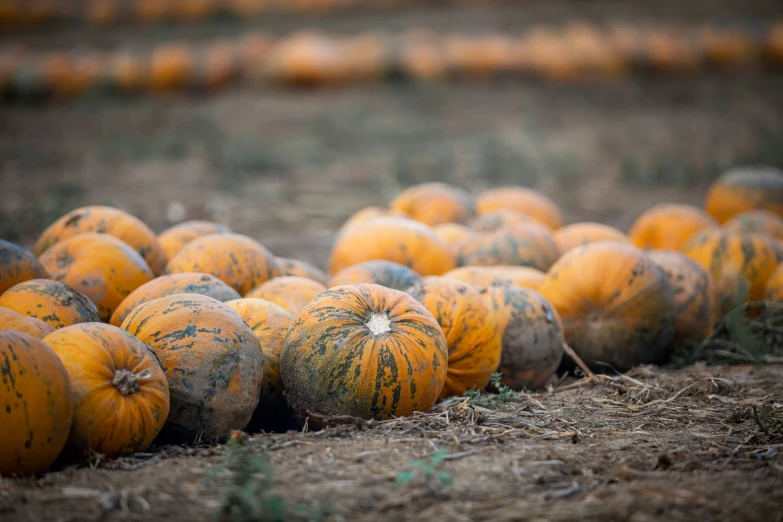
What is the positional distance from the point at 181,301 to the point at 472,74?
11.7m

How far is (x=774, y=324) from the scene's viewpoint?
15.6 ft

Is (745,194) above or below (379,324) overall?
above

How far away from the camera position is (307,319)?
123 inches

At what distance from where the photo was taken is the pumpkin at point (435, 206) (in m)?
5.90

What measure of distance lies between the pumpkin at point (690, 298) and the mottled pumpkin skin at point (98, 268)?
10.0 ft

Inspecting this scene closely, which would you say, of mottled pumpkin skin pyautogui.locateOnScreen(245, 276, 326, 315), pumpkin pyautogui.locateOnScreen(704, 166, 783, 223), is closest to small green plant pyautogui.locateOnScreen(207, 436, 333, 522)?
mottled pumpkin skin pyautogui.locateOnScreen(245, 276, 326, 315)

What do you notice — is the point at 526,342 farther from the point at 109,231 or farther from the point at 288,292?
the point at 109,231

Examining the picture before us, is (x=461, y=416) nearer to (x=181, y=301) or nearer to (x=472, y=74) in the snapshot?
(x=181, y=301)

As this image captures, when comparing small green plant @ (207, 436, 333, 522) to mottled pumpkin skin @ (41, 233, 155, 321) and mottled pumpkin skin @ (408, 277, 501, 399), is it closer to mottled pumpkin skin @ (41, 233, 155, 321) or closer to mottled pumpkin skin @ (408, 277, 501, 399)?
mottled pumpkin skin @ (408, 277, 501, 399)

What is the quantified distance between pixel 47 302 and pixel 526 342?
228 cm

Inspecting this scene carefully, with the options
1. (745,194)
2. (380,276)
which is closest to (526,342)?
(380,276)

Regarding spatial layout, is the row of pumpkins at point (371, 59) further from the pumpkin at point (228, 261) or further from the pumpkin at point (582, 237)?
the pumpkin at point (228, 261)

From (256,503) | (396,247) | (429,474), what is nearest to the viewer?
(256,503)

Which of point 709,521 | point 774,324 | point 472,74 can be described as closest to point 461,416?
point 709,521
